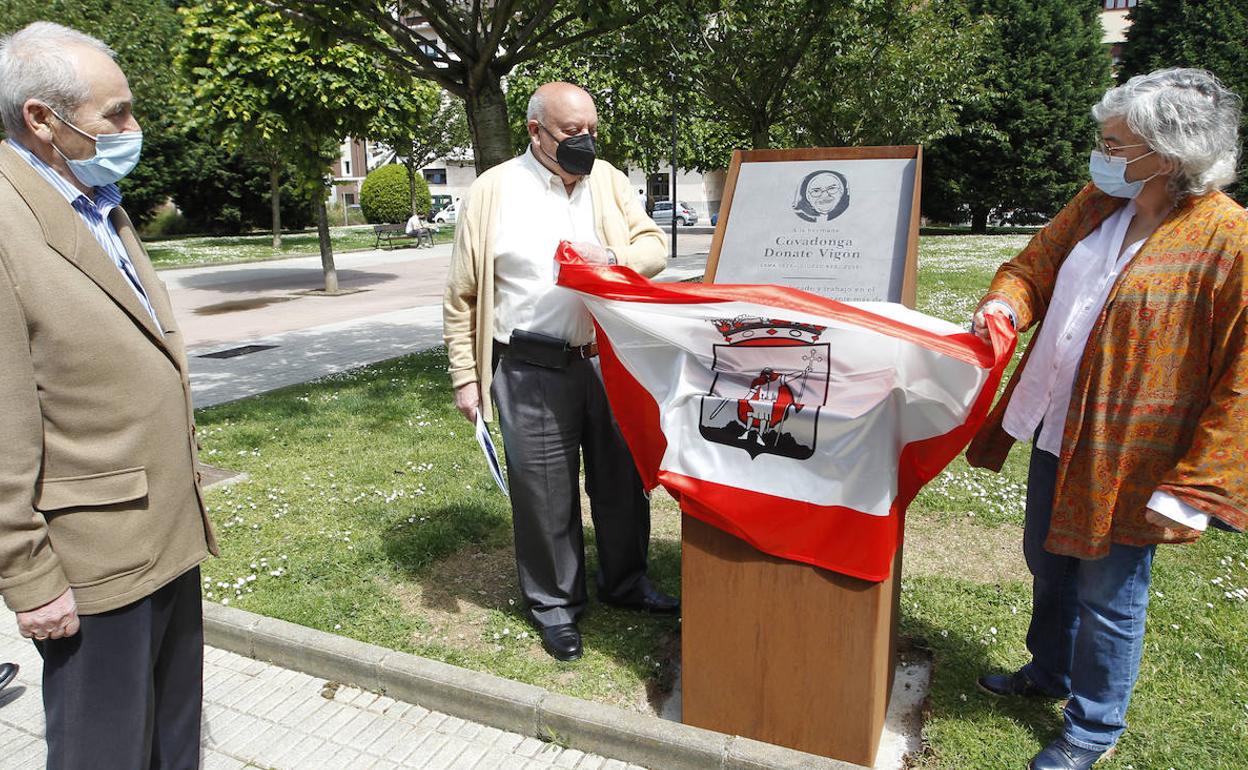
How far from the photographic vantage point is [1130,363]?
2273 millimetres

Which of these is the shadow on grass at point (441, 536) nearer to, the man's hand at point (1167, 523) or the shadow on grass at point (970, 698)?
the shadow on grass at point (970, 698)

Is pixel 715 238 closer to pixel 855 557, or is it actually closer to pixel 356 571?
pixel 855 557

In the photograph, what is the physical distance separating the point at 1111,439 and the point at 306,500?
4.39 metres

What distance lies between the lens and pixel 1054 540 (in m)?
2.46

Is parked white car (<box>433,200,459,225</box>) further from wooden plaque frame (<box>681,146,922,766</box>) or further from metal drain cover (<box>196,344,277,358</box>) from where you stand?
wooden plaque frame (<box>681,146,922,766</box>)

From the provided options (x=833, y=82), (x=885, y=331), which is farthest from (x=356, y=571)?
(x=833, y=82)

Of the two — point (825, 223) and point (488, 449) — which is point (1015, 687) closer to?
point (825, 223)

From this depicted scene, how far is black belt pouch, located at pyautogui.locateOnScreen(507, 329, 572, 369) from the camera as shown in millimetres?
3189

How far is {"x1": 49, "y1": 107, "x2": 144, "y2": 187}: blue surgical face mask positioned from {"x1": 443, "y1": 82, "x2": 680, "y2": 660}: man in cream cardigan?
124cm

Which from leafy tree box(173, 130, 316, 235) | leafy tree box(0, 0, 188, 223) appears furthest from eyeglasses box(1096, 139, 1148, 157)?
leafy tree box(173, 130, 316, 235)

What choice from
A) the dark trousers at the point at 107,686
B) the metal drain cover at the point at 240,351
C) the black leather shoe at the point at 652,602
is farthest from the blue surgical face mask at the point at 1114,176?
A: the metal drain cover at the point at 240,351

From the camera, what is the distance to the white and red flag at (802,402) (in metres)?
2.35

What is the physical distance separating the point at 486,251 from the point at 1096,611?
2.34m

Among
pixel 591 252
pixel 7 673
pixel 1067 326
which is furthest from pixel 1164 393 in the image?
pixel 7 673
